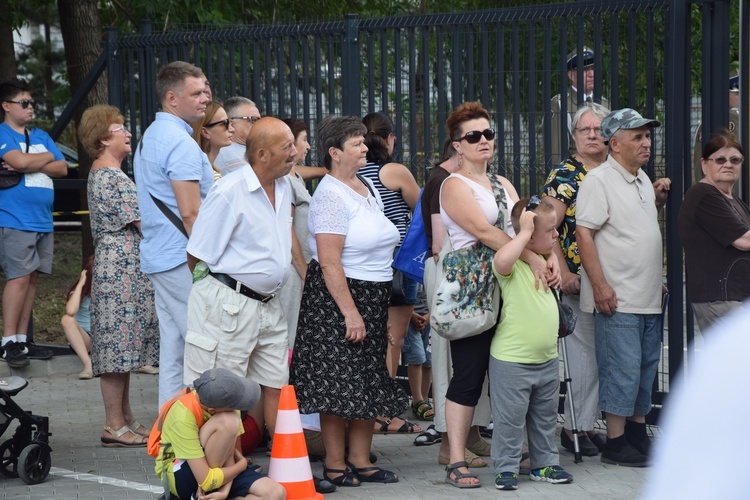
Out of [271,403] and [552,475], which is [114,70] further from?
[552,475]

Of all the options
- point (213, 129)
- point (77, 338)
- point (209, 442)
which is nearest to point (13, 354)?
point (77, 338)

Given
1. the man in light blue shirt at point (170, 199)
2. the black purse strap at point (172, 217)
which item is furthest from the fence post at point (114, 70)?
the black purse strap at point (172, 217)

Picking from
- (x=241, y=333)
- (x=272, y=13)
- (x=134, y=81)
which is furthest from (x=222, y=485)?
(x=272, y=13)

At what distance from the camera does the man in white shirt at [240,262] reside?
5.80 metres

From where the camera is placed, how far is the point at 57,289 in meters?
13.8

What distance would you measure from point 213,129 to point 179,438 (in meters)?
2.38

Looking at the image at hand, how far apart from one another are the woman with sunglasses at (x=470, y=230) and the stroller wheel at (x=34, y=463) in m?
2.21

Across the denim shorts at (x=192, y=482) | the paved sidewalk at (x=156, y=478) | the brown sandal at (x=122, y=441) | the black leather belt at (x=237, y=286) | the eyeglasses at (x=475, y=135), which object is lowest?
the paved sidewalk at (x=156, y=478)

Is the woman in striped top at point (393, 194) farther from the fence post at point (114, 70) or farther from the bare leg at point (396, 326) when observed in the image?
the fence post at point (114, 70)

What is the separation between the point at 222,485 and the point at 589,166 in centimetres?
300

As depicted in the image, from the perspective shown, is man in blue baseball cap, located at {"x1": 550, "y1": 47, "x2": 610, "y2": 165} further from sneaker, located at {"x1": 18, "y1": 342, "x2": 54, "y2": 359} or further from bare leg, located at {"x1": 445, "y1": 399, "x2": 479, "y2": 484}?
sneaker, located at {"x1": 18, "y1": 342, "x2": 54, "y2": 359}

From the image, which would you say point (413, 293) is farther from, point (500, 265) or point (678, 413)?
point (678, 413)

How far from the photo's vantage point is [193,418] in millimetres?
5398

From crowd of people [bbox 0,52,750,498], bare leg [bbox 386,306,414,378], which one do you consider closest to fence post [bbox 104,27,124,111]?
crowd of people [bbox 0,52,750,498]
